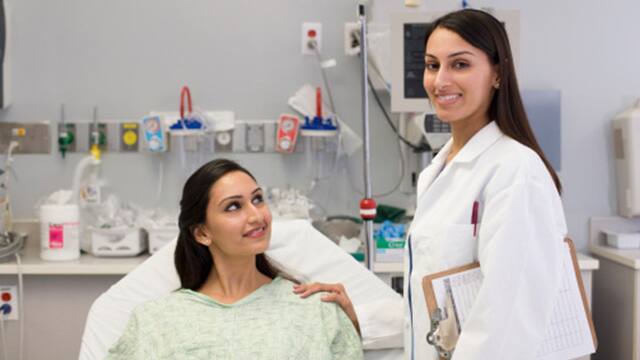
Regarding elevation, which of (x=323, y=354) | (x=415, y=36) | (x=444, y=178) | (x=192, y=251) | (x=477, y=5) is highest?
(x=477, y=5)

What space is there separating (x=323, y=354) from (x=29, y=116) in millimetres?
1913

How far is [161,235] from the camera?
276 cm

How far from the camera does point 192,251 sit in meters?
1.98

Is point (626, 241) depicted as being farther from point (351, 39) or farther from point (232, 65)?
point (232, 65)

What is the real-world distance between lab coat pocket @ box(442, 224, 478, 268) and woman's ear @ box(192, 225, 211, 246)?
0.77m

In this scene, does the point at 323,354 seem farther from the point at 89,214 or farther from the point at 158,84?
the point at 158,84

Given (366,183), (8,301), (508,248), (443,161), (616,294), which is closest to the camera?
(508,248)

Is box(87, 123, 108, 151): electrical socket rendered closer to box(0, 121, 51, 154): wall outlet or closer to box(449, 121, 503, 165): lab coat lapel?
box(0, 121, 51, 154): wall outlet

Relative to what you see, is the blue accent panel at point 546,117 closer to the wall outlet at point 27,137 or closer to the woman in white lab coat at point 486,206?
the woman in white lab coat at point 486,206

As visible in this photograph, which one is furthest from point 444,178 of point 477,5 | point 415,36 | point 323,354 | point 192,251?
point 477,5

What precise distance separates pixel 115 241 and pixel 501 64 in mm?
1830

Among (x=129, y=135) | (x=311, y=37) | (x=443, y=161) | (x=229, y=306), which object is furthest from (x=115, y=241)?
(x=443, y=161)

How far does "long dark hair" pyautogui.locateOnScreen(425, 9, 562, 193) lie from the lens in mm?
1354

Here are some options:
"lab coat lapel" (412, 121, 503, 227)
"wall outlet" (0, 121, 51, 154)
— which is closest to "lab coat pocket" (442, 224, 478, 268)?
"lab coat lapel" (412, 121, 503, 227)
